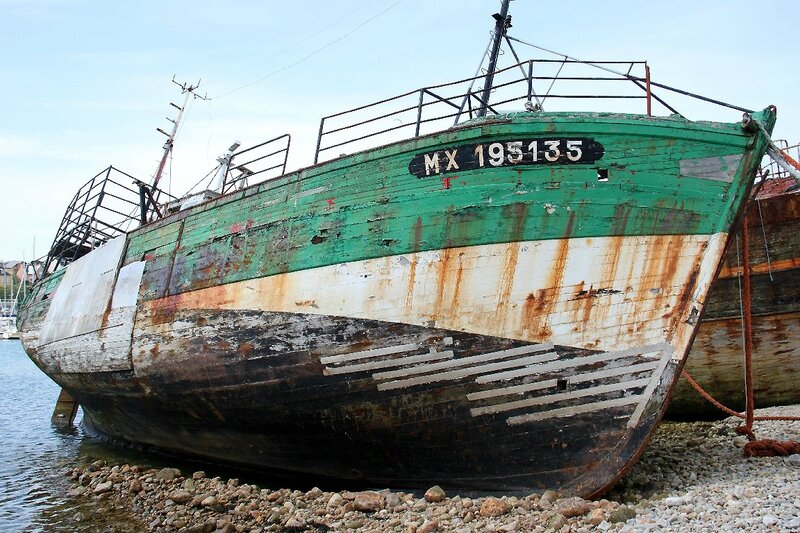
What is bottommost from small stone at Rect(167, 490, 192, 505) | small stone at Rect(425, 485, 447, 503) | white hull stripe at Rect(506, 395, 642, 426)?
small stone at Rect(167, 490, 192, 505)

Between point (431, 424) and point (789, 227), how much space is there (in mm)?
6663

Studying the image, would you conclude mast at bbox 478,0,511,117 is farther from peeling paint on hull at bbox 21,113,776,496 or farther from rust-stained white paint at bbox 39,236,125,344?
rust-stained white paint at bbox 39,236,125,344

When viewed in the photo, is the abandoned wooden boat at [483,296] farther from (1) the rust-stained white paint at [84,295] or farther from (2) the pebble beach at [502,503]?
(1) the rust-stained white paint at [84,295]

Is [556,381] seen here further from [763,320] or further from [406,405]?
[763,320]

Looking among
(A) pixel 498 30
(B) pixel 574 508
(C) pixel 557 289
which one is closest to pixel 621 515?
(B) pixel 574 508

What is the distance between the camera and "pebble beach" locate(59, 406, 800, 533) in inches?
183

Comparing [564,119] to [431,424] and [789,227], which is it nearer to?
[431,424]

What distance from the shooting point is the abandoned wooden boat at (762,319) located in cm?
898

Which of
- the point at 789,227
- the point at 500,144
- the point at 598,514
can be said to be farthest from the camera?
the point at 789,227

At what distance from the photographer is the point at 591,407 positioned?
17.5 ft

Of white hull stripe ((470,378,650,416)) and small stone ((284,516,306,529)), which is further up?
white hull stripe ((470,378,650,416))

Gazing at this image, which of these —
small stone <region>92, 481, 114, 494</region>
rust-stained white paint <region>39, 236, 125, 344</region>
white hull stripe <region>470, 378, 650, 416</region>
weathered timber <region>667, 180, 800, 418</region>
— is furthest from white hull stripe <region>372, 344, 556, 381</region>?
rust-stained white paint <region>39, 236, 125, 344</region>

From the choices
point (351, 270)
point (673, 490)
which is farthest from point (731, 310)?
point (351, 270)

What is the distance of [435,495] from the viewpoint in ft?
18.8
